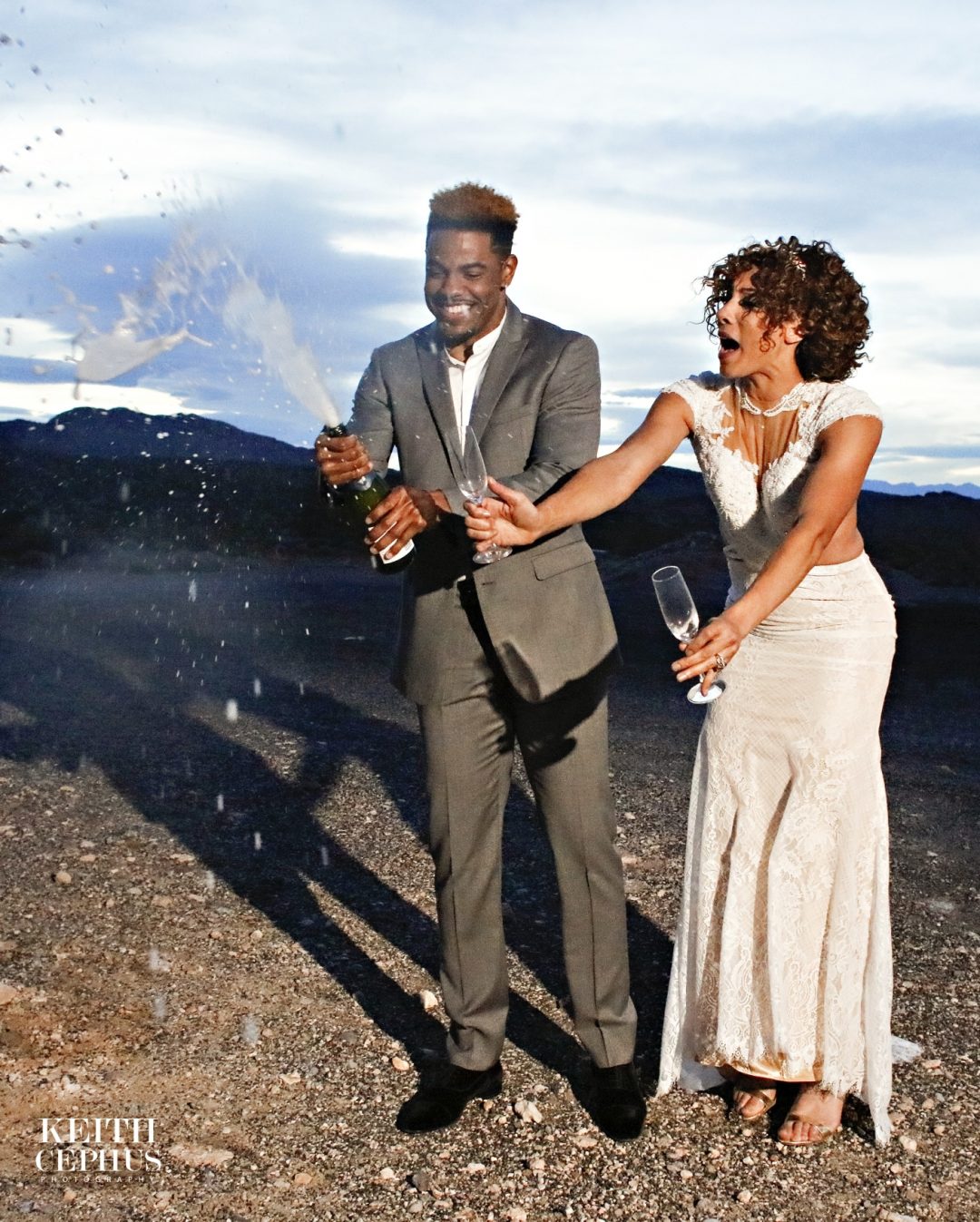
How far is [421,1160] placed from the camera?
3852mm

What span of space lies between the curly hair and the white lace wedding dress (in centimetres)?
10

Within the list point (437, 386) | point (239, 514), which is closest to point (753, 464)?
point (437, 386)

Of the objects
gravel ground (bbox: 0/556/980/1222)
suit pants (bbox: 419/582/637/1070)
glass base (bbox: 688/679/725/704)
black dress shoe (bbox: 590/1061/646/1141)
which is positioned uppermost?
glass base (bbox: 688/679/725/704)

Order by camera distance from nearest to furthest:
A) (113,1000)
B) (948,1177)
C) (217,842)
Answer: (948,1177) → (113,1000) → (217,842)

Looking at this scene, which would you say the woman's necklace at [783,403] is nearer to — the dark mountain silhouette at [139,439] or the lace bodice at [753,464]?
the lace bodice at [753,464]

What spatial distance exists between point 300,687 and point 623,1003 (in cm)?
760

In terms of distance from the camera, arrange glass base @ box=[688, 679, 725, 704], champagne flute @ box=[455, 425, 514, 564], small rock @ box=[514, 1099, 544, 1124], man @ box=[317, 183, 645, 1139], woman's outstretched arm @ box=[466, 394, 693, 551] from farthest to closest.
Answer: small rock @ box=[514, 1099, 544, 1124]
man @ box=[317, 183, 645, 1139]
woman's outstretched arm @ box=[466, 394, 693, 551]
champagne flute @ box=[455, 425, 514, 564]
glass base @ box=[688, 679, 725, 704]

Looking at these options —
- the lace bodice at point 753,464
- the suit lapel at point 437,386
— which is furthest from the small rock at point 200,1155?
the lace bodice at point 753,464

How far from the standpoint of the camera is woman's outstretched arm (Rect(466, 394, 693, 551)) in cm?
347

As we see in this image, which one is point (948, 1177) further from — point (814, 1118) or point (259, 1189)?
point (259, 1189)

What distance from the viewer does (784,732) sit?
3881 mm

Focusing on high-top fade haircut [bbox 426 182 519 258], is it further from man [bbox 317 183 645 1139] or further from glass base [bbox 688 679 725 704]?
glass base [bbox 688 679 725 704]

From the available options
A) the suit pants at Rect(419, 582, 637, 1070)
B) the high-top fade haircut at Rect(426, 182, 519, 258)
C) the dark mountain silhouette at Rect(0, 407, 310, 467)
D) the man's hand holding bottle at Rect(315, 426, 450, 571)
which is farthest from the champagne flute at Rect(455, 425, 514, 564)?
the dark mountain silhouette at Rect(0, 407, 310, 467)

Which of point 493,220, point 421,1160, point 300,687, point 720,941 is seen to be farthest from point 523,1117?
point 300,687
